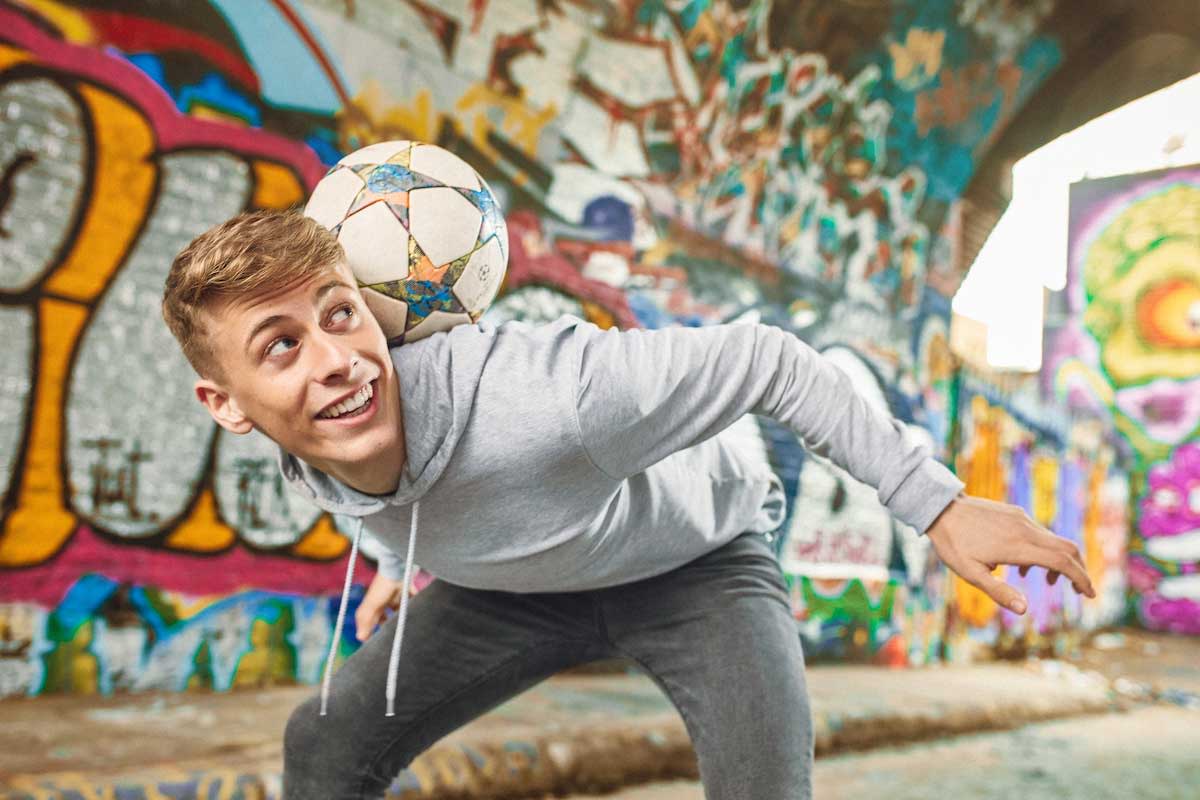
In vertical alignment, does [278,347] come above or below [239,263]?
below

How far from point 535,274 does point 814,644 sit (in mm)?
3564

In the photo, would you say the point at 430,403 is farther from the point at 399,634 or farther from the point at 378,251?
the point at 399,634

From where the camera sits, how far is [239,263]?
1854 mm

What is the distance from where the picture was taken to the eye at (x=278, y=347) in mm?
1923

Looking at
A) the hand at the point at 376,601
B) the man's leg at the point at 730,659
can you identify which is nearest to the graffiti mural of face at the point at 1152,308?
the man's leg at the point at 730,659

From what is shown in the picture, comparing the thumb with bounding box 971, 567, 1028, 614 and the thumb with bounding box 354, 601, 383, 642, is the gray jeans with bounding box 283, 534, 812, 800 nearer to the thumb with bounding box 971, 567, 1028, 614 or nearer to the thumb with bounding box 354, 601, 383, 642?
the thumb with bounding box 354, 601, 383, 642

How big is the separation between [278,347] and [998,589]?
1360mm

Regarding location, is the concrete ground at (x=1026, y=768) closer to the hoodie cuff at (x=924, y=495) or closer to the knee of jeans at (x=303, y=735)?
the knee of jeans at (x=303, y=735)

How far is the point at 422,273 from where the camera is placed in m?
2.07

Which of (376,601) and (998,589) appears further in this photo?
(376,601)

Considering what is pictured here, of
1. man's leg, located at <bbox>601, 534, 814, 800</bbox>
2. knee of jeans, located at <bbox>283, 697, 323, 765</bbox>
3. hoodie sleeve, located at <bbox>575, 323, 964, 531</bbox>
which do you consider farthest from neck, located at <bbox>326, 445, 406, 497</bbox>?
man's leg, located at <bbox>601, 534, 814, 800</bbox>

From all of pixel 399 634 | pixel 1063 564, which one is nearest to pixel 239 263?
pixel 399 634

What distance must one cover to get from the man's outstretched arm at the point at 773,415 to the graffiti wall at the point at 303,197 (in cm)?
306

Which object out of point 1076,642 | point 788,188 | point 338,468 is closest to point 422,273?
point 338,468
